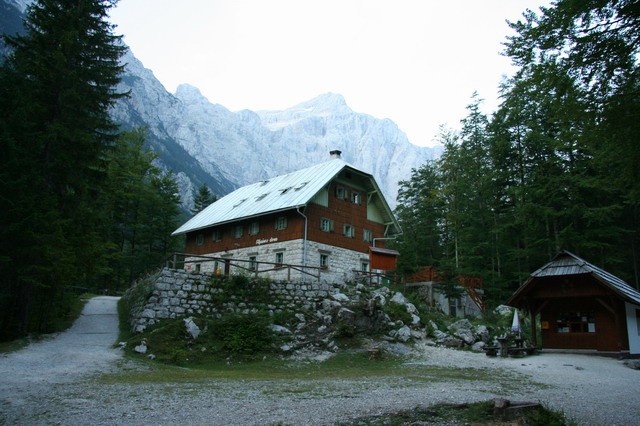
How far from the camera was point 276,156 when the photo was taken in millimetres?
191875

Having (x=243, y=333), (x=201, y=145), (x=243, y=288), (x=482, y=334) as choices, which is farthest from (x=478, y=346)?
(x=201, y=145)

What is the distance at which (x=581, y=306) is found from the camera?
2111 cm

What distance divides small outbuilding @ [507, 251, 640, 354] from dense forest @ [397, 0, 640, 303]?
533 cm

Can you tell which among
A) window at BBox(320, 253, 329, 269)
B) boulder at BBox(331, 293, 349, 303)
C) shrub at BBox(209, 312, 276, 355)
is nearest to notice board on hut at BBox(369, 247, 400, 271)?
window at BBox(320, 253, 329, 269)

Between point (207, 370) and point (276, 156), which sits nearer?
point (207, 370)

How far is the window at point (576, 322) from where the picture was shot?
68.0ft

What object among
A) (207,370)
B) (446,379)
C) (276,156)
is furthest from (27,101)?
(276,156)

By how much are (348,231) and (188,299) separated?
14090mm

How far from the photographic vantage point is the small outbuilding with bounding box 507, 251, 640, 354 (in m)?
19.3

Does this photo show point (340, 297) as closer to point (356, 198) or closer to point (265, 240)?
point (265, 240)

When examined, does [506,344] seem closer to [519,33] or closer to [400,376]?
[400,376]

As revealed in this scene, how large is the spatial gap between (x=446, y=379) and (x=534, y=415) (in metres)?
7.06

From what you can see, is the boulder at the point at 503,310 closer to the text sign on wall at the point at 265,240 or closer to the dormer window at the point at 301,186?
the dormer window at the point at 301,186

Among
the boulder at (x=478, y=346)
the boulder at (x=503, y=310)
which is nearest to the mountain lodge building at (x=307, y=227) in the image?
the boulder at (x=503, y=310)
